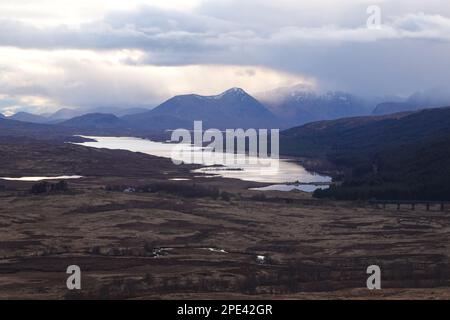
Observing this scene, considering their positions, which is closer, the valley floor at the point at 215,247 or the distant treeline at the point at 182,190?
the valley floor at the point at 215,247

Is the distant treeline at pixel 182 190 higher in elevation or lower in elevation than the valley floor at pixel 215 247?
higher

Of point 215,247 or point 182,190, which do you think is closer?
point 215,247

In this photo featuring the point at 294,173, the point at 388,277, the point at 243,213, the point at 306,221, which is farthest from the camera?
the point at 294,173

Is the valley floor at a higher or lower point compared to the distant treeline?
lower

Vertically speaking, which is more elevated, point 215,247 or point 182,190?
point 182,190

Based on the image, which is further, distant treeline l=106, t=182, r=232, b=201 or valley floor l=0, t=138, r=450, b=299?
distant treeline l=106, t=182, r=232, b=201

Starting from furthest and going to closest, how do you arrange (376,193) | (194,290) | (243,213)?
(376,193) < (243,213) < (194,290)

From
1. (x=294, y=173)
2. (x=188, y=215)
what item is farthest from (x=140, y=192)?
(x=294, y=173)

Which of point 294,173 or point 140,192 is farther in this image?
point 294,173
